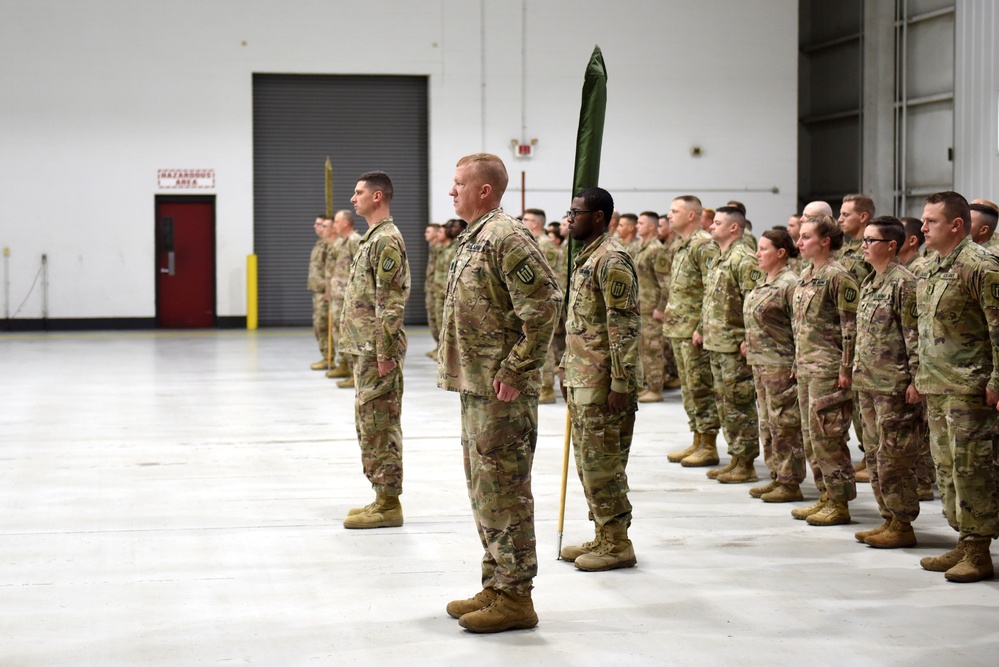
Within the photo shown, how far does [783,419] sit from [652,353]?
16.1 feet

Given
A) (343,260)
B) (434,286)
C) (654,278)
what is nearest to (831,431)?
(654,278)

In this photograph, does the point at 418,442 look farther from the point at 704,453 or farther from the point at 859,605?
the point at 859,605

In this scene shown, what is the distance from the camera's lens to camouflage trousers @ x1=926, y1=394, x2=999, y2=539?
5184mm

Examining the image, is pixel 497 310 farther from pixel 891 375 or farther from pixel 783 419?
pixel 783 419

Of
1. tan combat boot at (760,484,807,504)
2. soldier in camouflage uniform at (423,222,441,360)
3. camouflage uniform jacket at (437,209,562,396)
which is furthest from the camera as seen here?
soldier in camouflage uniform at (423,222,441,360)

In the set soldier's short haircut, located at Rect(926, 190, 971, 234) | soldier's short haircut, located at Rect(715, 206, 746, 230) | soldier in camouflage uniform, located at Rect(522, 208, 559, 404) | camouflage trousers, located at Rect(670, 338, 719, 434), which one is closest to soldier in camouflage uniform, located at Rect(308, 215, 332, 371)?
soldier in camouflage uniform, located at Rect(522, 208, 559, 404)

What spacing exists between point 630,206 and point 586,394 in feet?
55.8

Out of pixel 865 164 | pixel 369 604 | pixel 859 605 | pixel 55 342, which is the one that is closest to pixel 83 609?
pixel 369 604

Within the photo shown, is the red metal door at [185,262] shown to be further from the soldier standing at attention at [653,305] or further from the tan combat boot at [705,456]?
the tan combat boot at [705,456]

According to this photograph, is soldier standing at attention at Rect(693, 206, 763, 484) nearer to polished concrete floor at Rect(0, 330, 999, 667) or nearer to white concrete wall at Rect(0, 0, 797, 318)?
polished concrete floor at Rect(0, 330, 999, 667)

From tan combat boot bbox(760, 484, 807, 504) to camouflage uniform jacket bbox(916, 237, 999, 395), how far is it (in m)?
1.81

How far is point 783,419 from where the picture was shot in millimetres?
6871

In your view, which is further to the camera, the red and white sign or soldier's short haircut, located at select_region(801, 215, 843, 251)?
the red and white sign

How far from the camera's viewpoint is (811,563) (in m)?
5.58
